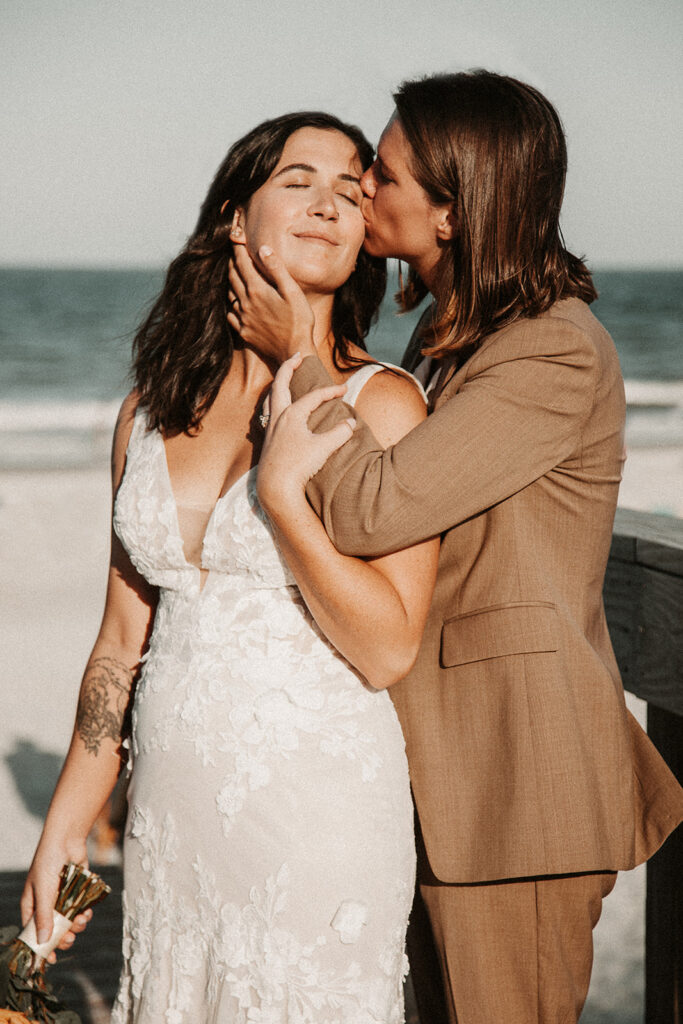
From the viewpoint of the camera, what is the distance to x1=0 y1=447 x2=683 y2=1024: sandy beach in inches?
155

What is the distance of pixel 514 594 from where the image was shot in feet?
6.95

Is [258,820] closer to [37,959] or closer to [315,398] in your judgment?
[37,959]

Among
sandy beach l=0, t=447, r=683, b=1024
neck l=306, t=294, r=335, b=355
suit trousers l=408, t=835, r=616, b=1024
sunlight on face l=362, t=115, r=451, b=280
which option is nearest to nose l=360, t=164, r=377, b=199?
sunlight on face l=362, t=115, r=451, b=280

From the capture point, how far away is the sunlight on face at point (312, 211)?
2475 millimetres

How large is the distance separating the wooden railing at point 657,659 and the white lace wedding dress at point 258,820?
56cm

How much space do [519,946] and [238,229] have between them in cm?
175

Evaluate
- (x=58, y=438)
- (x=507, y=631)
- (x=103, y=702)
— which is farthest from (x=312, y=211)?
(x=58, y=438)

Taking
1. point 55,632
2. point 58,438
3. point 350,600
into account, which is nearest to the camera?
point 350,600

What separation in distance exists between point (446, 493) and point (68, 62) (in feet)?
180

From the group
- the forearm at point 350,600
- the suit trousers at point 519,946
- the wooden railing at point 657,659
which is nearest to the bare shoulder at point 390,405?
the forearm at point 350,600

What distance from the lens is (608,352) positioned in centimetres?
220

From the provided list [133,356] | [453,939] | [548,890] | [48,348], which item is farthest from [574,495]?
[48,348]

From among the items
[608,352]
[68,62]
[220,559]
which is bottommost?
[68,62]

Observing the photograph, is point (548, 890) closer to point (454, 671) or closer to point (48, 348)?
point (454, 671)
